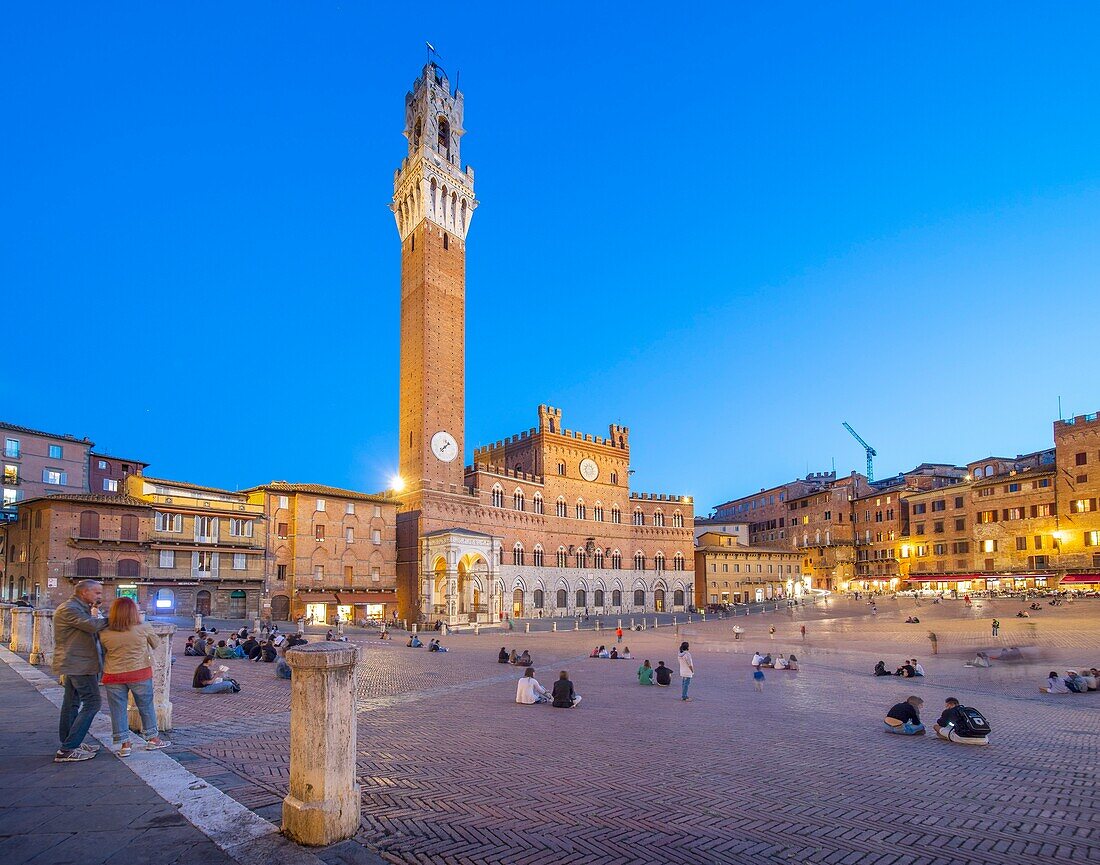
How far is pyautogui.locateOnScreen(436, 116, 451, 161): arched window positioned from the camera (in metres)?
58.1

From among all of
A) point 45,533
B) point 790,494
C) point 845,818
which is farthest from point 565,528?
point 845,818

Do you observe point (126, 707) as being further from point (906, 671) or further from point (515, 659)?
point (906, 671)

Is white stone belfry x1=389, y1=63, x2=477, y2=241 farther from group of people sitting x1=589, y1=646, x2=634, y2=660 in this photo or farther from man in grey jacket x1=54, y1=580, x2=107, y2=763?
man in grey jacket x1=54, y1=580, x2=107, y2=763

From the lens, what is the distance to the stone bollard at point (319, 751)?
5035 millimetres

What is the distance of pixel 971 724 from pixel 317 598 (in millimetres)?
41509

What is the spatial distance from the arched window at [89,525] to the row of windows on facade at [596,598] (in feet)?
102

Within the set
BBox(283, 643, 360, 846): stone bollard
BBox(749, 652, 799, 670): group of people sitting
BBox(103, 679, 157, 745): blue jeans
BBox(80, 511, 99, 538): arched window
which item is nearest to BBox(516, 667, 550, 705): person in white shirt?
BBox(103, 679, 157, 745): blue jeans

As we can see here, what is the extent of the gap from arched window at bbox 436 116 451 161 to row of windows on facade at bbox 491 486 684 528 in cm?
3050

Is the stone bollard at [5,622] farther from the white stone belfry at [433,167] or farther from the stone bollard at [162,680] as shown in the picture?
the white stone belfry at [433,167]

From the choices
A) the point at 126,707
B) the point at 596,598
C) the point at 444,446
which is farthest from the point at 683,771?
the point at 596,598

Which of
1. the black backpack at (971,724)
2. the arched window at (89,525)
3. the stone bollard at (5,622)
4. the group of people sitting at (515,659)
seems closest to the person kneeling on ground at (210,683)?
the stone bollard at (5,622)

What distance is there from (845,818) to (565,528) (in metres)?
55.0

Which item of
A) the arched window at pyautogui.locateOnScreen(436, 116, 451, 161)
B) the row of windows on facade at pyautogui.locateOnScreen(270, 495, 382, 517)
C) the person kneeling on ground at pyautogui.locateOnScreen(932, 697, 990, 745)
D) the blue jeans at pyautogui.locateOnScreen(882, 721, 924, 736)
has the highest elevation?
the arched window at pyautogui.locateOnScreen(436, 116, 451, 161)

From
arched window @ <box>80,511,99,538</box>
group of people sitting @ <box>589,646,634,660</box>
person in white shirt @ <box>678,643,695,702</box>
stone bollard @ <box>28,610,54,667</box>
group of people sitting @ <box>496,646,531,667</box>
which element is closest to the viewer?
stone bollard @ <box>28,610,54,667</box>
